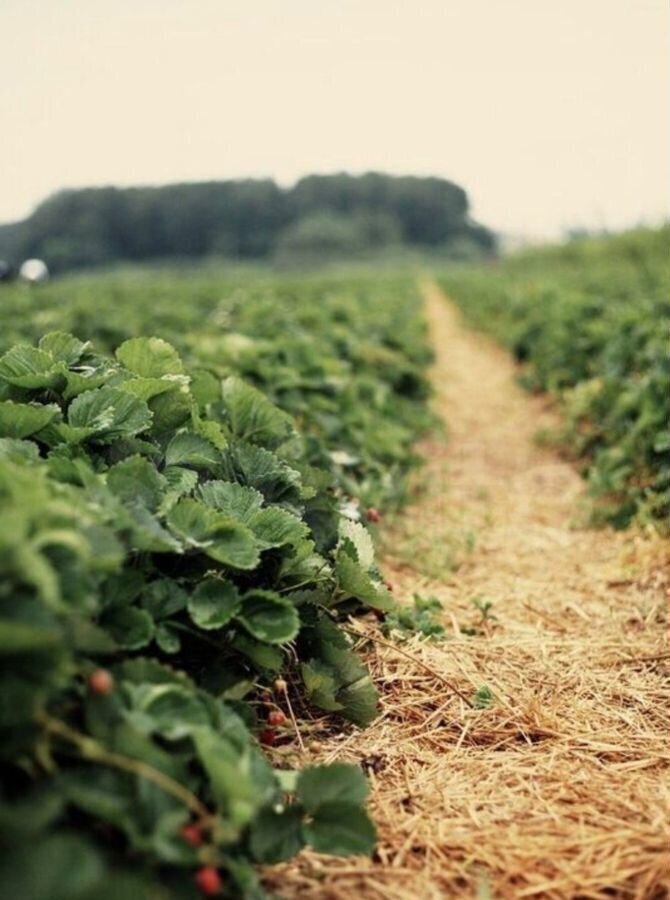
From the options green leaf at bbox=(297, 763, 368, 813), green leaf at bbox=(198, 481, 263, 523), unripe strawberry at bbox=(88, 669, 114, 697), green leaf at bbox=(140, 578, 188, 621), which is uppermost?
green leaf at bbox=(198, 481, 263, 523)

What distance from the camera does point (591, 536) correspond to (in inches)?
154

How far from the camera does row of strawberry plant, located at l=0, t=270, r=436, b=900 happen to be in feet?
3.56

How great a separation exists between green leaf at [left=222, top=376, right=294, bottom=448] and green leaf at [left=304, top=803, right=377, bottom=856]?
50.0 inches

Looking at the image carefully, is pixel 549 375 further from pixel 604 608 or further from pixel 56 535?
pixel 56 535

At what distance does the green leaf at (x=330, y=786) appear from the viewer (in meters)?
1.35

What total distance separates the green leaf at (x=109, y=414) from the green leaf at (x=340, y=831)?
84cm

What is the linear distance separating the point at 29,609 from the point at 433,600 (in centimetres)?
187

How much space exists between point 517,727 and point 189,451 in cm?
102

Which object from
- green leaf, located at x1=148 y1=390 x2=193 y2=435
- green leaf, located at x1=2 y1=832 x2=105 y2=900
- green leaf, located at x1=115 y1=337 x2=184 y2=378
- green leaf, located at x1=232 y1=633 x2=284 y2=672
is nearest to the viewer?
green leaf, located at x1=2 y1=832 x2=105 y2=900

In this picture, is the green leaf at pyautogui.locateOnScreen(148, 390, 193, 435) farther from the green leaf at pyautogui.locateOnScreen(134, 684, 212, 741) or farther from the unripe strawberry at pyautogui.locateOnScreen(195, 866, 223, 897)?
the unripe strawberry at pyautogui.locateOnScreen(195, 866, 223, 897)

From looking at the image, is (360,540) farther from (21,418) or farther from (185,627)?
(21,418)

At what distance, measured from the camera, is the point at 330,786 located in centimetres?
137

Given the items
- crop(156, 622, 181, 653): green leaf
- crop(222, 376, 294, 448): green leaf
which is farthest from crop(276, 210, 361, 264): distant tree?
crop(156, 622, 181, 653): green leaf

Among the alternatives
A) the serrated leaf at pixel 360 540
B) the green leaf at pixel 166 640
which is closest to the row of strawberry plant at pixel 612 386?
the serrated leaf at pixel 360 540
